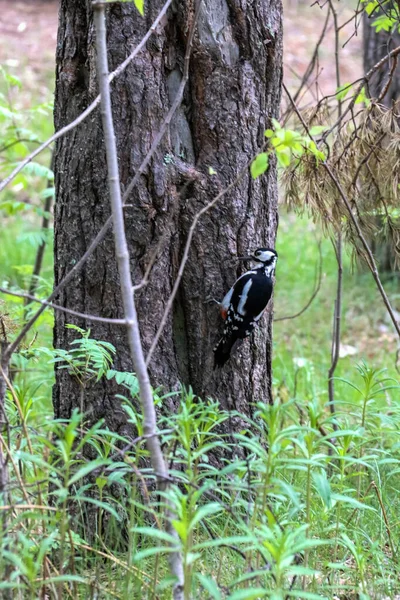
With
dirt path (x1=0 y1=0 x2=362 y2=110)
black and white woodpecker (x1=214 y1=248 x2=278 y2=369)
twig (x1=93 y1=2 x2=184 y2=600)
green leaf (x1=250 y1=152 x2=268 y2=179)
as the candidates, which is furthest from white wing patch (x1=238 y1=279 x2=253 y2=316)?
dirt path (x1=0 y1=0 x2=362 y2=110)

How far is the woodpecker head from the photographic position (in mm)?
2959

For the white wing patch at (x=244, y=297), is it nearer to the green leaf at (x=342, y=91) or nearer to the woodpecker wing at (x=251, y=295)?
the woodpecker wing at (x=251, y=295)

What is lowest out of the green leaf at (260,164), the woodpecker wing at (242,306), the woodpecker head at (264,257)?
the woodpecker wing at (242,306)

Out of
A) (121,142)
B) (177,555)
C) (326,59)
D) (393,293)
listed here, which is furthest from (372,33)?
(326,59)

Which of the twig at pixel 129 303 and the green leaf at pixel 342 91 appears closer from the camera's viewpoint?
the twig at pixel 129 303

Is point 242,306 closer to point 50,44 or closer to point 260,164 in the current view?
point 260,164

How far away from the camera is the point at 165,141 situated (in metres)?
2.76

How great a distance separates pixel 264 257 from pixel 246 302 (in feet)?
1.01

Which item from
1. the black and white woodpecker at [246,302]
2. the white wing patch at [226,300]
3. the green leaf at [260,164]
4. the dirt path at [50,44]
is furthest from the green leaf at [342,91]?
the dirt path at [50,44]

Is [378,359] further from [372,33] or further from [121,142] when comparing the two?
[121,142]

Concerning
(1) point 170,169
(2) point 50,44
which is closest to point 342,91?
(1) point 170,169

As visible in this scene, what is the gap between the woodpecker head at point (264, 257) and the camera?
9.71 ft

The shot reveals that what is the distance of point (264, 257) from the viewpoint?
9.86 ft

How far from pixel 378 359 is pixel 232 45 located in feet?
12.6
